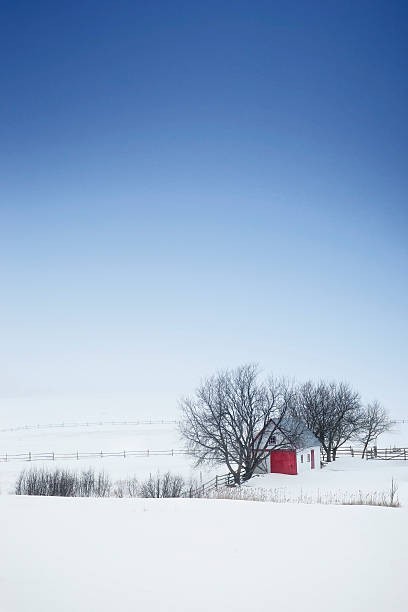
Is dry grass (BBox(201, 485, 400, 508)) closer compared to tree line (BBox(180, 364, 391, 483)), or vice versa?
dry grass (BBox(201, 485, 400, 508))

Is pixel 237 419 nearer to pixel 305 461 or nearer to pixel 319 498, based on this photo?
pixel 305 461

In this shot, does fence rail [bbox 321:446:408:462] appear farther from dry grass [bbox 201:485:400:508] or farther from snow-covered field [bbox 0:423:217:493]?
dry grass [bbox 201:485:400:508]

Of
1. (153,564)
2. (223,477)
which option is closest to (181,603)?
(153,564)

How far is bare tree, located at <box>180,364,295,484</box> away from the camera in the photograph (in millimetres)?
40375

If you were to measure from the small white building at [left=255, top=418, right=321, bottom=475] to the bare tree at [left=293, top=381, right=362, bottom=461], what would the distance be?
36.6 ft

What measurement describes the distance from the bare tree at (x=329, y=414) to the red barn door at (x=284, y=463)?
43.2ft

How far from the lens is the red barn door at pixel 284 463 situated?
4228cm

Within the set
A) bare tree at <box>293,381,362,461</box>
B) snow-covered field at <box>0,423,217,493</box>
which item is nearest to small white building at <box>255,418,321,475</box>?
snow-covered field at <box>0,423,217,493</box>

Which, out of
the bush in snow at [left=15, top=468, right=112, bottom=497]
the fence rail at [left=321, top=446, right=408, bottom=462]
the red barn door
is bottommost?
the fence rail at [left=321, top=446, right=408, bottom=462]

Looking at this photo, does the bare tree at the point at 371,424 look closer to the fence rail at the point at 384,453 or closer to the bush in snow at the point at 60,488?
the fence rail at the point at 384,453

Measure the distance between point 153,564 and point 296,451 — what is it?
120 feet

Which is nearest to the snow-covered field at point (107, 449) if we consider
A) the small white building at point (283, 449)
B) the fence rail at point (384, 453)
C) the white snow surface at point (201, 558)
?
the small white building at point (283, 449)

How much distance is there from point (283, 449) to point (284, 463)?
4.10ft

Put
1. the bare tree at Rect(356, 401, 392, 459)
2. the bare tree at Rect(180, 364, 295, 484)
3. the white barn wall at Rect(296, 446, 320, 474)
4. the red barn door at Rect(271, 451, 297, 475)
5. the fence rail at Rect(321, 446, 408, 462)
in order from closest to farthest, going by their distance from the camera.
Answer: the bare tree at Rect(180, 364, 295, 484) < the red barn door at Rect(271, 451, 297, 475) < the white barn wall at Rect(296, 446, 320, 474) < the fence rail at Rect(321, 446, 408, 462) < the bare tree at Rect(356, 401, 392, 459)
